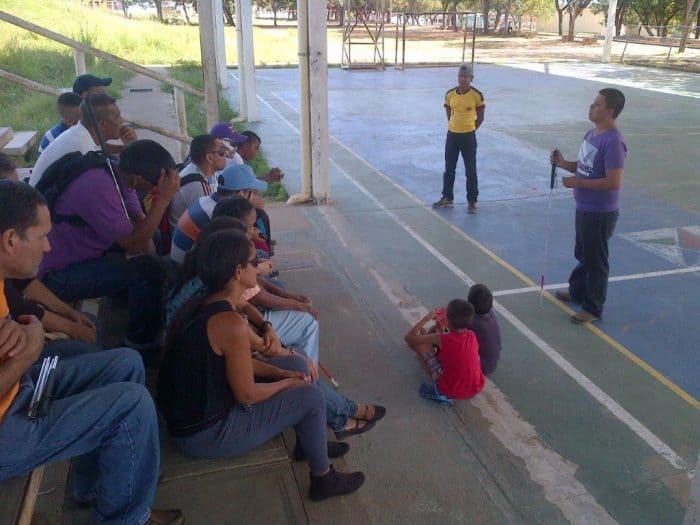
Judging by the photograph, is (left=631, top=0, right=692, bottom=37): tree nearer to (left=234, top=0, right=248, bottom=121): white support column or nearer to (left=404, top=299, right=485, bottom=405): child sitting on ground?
(left=234, top=0, right=248, bottom=121): white support column

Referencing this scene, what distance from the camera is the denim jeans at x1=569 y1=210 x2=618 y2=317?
4887mm

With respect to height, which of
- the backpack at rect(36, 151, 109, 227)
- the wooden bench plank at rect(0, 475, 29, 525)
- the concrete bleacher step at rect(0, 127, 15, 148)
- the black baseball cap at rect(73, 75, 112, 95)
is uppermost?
the black baseball cap at rect(73, 75, 112, 95)

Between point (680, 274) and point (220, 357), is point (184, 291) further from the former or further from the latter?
point (680, 274)

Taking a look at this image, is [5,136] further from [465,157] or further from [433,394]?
[433,394]

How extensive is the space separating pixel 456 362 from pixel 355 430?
79 cm

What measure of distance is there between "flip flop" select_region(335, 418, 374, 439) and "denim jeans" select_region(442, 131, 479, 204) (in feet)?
15.9

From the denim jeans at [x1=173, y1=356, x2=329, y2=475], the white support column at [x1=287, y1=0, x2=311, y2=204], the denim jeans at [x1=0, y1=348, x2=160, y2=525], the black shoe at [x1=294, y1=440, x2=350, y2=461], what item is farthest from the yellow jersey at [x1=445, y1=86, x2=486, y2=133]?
the denim jeans at [x1=0, y1=348, x2=160, y2=525]

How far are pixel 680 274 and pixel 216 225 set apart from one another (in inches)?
189

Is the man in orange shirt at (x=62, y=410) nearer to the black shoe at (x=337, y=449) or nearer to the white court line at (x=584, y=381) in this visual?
the black shoe at (x=337, y=449)

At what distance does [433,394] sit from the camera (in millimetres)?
3990

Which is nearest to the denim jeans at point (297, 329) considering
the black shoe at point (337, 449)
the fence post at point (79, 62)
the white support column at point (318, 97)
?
the black shoe at point (337, 449)

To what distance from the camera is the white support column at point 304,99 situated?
7395 mm

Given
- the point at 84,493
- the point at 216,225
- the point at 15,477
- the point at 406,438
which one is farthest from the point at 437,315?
the point at 15,477

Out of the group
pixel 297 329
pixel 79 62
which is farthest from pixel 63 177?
pixel 79 62
